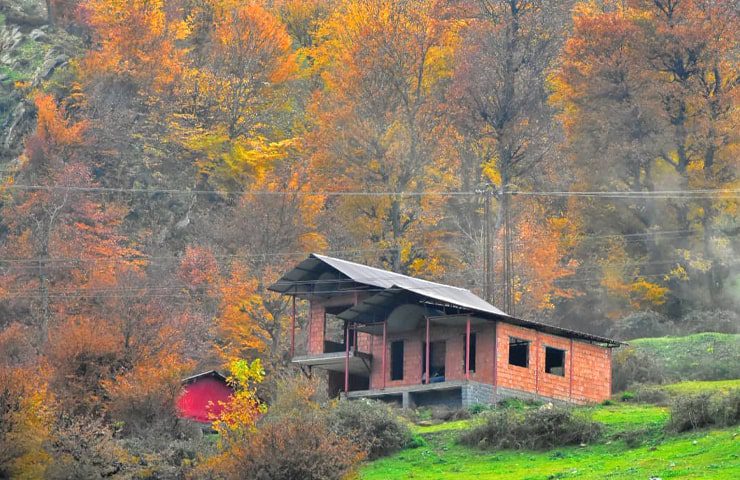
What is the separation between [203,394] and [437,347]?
31.6ft

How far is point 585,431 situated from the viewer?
4762cm

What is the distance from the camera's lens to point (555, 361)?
63.8m

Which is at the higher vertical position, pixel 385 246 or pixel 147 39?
pixel 147 39

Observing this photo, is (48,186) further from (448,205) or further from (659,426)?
(659,426)

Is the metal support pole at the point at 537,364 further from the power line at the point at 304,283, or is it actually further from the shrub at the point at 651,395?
the power line at the point at 304,283

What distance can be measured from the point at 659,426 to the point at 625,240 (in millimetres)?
35841

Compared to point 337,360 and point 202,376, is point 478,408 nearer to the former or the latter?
point 337,360

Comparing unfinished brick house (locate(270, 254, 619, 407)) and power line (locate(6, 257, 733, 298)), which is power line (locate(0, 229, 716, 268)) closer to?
power line (locate(6, 257, 733, 298))

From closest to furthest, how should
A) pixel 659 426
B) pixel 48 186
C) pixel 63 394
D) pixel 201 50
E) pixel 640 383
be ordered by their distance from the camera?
pixel 659 426 < pixel 63 394 < pixel 640 383 < pixel 48 186 < pixel 201 50

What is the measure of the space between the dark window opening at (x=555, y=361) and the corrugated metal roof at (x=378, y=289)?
89 centimetres

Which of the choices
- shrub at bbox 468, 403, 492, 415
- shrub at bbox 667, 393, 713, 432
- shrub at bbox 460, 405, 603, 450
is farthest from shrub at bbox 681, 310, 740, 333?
shrub at bbox 667, 393, 713, 432

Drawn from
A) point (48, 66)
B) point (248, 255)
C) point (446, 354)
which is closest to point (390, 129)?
point (248, 255)

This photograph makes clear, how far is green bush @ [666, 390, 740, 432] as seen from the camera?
45156 millimetres

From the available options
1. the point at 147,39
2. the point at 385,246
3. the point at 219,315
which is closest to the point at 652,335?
the point at 385,246
